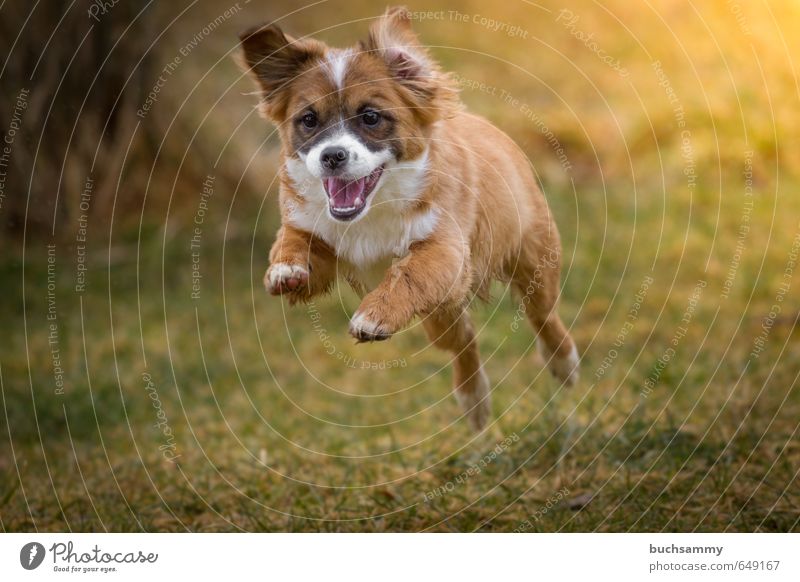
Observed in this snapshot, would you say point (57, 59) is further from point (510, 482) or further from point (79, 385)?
point (510, 482)

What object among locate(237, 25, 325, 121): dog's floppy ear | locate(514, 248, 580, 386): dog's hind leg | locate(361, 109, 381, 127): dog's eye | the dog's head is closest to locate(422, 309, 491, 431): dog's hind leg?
locate(514, 248, 580, 386): dog's hind leg

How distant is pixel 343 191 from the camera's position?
443cm

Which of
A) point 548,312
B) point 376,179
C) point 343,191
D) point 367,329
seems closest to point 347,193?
point 343,191

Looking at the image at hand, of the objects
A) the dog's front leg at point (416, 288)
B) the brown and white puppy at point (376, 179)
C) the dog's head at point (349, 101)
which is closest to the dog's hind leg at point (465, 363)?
the brown and white puppy at point (376, 179)

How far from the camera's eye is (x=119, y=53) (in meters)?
11.1

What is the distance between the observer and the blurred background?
6.07m

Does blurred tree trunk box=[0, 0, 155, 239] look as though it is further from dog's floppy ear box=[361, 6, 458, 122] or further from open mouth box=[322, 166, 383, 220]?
open mouth box=[322, 166, 383, 220]

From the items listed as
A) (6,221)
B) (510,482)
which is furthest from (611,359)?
(6,221)

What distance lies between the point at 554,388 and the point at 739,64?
6.54 meters

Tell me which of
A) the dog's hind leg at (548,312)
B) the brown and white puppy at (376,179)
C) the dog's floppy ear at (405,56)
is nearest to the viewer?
the brown and white puppy at (376,179)

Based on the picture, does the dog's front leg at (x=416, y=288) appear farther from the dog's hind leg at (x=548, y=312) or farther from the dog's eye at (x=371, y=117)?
the dog's hind leg at (x=548, y=312)

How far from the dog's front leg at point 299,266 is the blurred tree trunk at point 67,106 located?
21.1 ft

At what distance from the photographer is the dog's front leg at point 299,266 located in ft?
13.9

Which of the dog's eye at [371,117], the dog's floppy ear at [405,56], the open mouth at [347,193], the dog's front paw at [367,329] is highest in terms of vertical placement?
the dog's floppy ear at [405,56]
